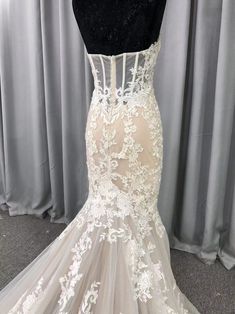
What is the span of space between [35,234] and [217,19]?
173 cm

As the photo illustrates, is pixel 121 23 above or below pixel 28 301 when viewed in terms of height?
above

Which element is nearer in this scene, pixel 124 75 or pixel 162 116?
pixel 124 75

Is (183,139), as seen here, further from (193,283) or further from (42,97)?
(42,97)

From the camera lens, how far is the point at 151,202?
1.40 meters

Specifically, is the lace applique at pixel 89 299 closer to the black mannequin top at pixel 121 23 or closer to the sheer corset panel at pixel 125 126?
the sheer corset panel at pixel 125 126

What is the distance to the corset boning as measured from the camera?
3.98 ft

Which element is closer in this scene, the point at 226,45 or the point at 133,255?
the point at 133,255

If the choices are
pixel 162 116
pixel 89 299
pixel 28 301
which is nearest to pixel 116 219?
pixel 89 299

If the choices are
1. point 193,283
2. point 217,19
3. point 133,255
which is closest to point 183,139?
point 217,19

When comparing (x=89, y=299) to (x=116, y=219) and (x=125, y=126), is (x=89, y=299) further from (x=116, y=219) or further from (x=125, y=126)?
(x=125, y=126)

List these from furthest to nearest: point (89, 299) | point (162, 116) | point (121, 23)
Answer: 1. point (162, 116)
2. point (89, 299)
3. point (121, 23)

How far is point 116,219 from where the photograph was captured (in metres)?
1.34

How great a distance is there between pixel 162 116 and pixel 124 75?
88cm

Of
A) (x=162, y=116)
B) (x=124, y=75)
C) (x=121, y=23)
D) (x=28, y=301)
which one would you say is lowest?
(x=28, y=301)
